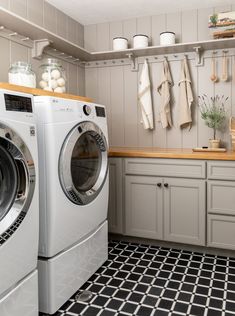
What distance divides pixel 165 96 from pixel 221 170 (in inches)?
38.1

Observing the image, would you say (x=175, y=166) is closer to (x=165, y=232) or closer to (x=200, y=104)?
(x=165, y=232)

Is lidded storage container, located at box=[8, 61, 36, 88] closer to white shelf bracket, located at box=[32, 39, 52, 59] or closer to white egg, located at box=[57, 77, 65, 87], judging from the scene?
white egg, located at box=[57, 77, 65, 87]

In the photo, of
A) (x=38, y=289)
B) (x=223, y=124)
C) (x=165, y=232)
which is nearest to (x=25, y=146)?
(x=38, y=289)

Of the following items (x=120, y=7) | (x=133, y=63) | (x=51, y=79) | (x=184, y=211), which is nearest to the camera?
(x=51, y=79)

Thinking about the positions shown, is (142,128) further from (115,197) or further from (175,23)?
(175,23)

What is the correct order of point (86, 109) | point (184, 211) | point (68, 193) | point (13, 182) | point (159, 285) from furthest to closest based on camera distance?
point (184, 211)
point (159, 285)
point (86, 109)
point (68, 193)
point (13, 182)

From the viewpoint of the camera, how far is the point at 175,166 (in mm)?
2627

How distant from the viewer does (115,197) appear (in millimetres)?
2873

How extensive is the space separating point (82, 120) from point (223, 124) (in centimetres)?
163

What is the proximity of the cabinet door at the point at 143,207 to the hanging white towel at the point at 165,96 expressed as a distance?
2.23 ft

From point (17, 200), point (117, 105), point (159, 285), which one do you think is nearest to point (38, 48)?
point (117, 105)

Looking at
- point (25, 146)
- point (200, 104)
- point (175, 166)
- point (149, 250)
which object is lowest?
point (149, 250)

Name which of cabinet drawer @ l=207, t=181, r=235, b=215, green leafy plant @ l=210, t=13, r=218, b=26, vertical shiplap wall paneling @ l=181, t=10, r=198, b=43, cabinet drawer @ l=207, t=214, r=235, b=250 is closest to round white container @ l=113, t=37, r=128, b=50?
vertical shiplap wall paneling @ l=181, t=10, r=198, b=43

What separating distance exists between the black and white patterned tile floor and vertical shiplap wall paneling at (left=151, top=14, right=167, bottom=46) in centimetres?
199
